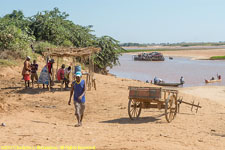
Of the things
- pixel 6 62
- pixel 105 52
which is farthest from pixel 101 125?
pixel 105 52

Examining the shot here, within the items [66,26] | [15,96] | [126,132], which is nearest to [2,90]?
[15,96]

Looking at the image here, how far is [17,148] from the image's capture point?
21.3 ft

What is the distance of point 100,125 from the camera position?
980 cm

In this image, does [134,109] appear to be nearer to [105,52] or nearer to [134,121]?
[134,121]

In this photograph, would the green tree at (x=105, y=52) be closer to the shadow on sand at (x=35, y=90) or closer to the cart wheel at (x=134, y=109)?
the shadow on sand at (x=35, y=90)

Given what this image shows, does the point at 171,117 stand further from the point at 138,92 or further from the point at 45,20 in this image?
the point at 45,20

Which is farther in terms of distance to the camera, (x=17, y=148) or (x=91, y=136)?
(x=91, y=136)

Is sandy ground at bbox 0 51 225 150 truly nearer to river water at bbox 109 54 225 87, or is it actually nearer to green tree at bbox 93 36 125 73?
green tree at bbox 93 36 125 73

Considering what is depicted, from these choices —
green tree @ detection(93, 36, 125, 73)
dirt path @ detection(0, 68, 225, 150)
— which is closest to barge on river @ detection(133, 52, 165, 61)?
green tree @ detection(93, 36, 125, 73)

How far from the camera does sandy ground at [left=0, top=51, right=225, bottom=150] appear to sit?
7301 mm

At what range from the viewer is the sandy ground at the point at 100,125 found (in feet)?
24.0

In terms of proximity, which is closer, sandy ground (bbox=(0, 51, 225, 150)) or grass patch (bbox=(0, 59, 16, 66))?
sandy ground (bbox=(0, 51, 225, 150))

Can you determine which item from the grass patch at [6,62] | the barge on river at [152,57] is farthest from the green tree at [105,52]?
the barge on river at [152,57]

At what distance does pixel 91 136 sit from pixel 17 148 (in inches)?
75.6
